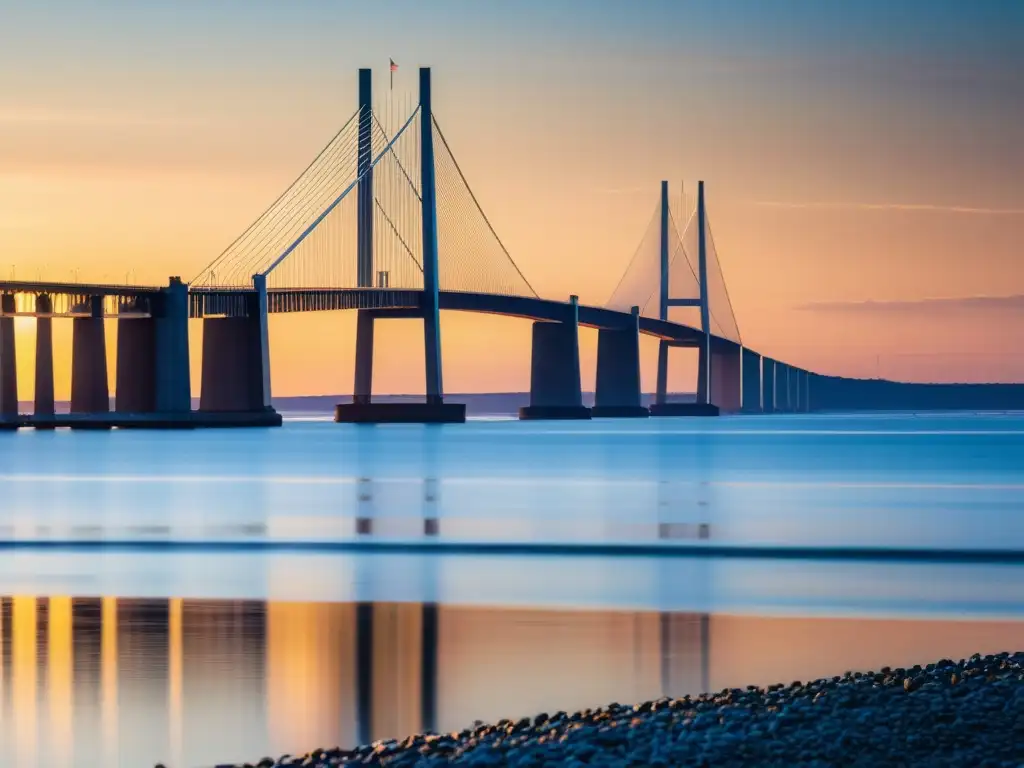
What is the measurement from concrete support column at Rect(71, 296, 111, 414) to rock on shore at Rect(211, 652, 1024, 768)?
189 ft

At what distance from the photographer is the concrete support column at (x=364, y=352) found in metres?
63.8

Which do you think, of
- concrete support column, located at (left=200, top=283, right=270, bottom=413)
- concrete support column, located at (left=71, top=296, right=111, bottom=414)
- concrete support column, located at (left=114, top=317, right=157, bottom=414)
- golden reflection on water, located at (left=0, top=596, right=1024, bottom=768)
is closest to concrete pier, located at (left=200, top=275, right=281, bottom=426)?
concrete support column, located at (left=200, top=283, right=270, bottom=413)

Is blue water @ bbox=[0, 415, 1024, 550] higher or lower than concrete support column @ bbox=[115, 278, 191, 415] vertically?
lower

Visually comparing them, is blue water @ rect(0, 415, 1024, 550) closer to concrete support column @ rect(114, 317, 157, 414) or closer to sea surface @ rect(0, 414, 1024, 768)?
sea surface @ rect(0, 414, 1024, 768)

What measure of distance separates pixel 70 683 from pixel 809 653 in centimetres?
348

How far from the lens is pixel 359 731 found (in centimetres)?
657

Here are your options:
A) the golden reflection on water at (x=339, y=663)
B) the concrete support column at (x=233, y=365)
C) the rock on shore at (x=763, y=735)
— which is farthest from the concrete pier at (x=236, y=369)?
the rock on shore at (x=763, y=735)

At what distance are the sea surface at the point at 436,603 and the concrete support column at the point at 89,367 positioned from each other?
114ft

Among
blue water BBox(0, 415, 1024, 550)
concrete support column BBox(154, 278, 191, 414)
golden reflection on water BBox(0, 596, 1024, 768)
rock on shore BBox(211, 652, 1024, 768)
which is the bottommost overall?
blue water BBox(0, 415, 1024, 550)

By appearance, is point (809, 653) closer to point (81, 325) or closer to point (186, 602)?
point (186, 602)

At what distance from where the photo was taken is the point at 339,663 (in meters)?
8.30

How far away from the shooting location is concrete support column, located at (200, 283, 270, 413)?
60.5 metres

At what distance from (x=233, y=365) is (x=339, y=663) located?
179ft

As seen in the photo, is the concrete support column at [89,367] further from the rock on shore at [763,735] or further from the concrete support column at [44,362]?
the rock on shore at [763,735]
